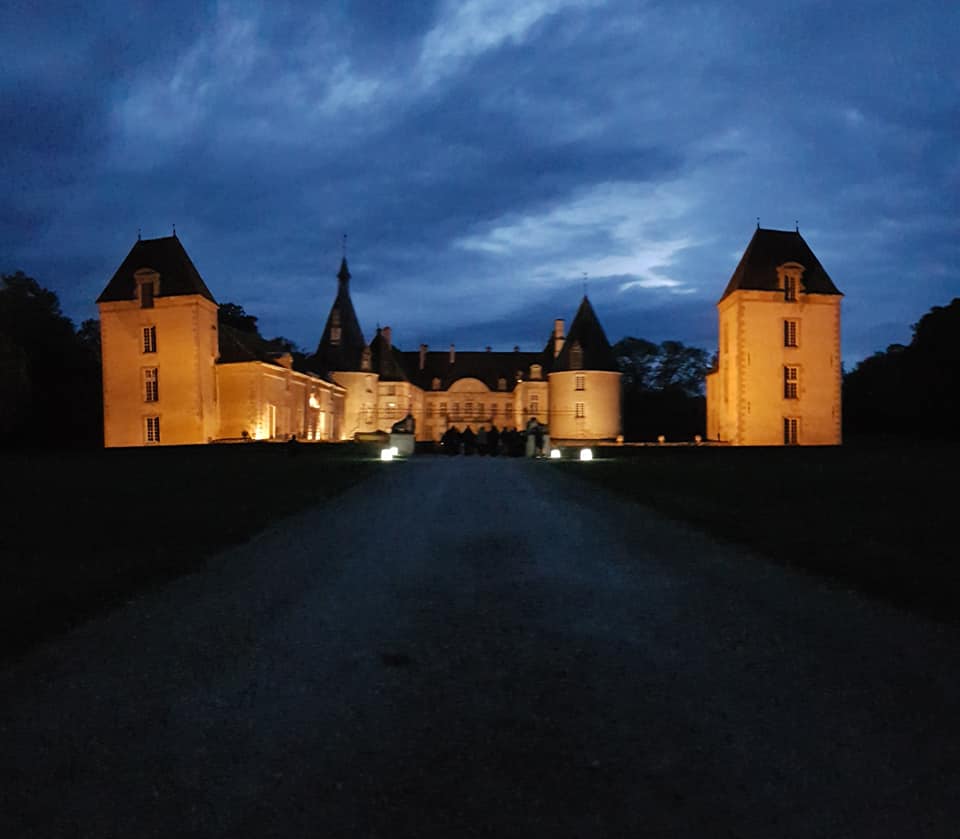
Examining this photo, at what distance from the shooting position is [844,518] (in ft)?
42.0

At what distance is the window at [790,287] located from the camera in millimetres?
48906

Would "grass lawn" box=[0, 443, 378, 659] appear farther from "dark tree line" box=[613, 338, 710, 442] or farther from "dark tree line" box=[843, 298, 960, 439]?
"dark tree line" box=[613, 338, 710, 442]

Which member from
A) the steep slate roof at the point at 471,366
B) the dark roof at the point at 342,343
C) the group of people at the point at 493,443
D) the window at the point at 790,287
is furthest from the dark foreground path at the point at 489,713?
the steep slate roof at the point at 471,366

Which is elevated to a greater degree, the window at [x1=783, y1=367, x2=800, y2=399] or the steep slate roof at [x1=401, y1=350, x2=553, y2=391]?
the steep slate roof at [x1=401, y1=350, x2=553, y2=391]

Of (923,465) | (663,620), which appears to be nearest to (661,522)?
(663,620)

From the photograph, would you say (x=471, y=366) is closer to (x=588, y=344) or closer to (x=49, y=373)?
(x=588, y=344)

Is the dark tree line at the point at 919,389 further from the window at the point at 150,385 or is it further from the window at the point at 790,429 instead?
the window at the point at 150,385

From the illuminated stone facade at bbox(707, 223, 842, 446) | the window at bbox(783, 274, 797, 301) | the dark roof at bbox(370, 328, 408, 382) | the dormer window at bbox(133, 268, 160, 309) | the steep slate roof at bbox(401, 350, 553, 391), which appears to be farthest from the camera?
the steep slate roof at bbox(401, 350, 553, 391)

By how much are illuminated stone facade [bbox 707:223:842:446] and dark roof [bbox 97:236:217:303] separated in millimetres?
31794

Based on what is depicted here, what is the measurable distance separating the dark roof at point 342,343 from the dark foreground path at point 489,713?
55351 mm

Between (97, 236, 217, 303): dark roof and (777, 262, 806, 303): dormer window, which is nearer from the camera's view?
(97, 236, 217, 303): dark roof

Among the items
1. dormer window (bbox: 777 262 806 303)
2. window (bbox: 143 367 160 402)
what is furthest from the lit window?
dormer window (bbox: 777 262 806 303)

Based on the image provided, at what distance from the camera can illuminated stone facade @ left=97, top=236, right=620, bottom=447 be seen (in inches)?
1779

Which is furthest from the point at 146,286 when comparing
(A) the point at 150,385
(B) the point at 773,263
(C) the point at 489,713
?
(C) the point at 489,713
